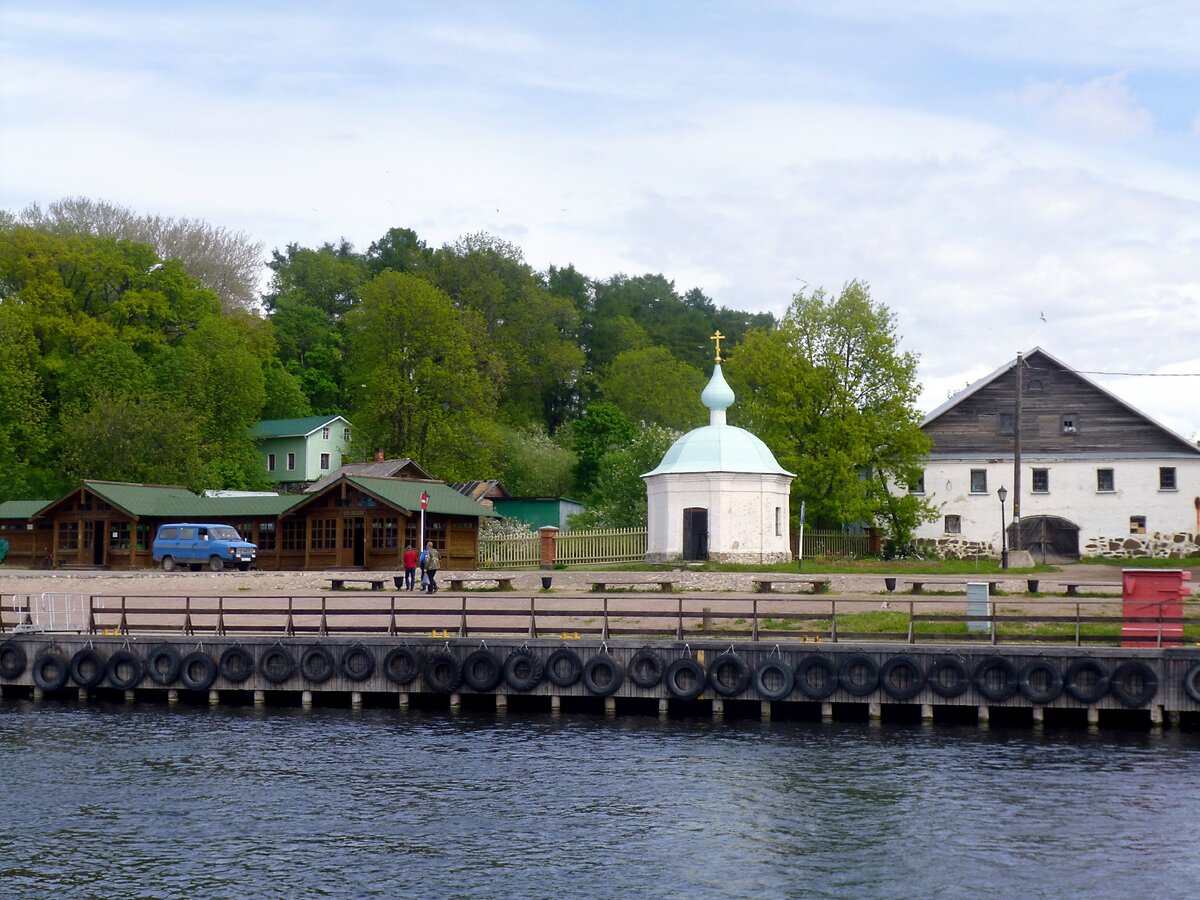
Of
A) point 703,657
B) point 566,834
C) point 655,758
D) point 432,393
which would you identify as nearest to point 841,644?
point 703,657

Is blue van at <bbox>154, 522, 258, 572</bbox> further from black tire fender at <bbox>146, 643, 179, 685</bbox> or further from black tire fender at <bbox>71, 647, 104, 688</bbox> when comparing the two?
black tire fender at <bbox>146, 643, 179, 685</bbox>

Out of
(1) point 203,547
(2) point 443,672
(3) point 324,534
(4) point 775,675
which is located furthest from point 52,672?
(3) point 324,534

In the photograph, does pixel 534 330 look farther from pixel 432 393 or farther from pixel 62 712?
pixel 62 712

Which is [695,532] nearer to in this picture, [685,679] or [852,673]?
[685,679]

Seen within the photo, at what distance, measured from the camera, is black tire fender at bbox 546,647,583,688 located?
32.3 meters

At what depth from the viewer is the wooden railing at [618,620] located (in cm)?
3153

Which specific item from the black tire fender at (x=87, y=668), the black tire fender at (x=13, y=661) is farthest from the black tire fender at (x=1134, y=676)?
the black tire fender at (x=13, y=661)

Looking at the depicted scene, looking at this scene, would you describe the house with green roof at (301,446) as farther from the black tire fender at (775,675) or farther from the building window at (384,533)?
the black tire fender at (775,675)

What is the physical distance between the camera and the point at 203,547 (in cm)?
5925

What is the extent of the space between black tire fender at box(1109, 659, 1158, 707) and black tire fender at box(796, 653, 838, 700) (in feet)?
18.8

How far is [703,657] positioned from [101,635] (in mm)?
15158

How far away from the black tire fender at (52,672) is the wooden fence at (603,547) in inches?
1070

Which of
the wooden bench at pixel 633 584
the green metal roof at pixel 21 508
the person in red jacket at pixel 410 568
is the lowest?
the wooden bench at pixel 633 584

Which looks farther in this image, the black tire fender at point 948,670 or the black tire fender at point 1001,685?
the black tire fender at point 948,670
